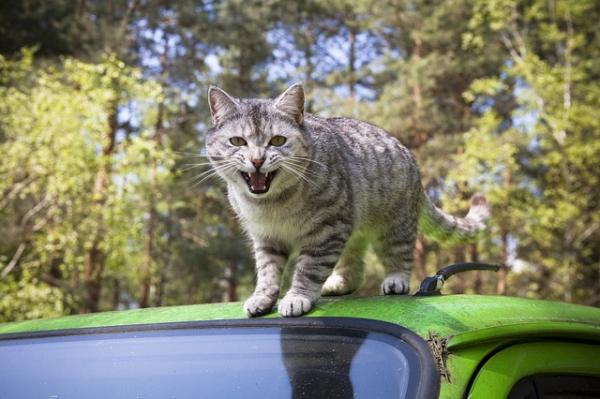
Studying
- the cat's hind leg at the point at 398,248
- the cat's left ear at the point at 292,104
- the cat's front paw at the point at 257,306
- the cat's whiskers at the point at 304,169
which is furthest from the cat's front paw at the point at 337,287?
the cat's front paw at the point at 257,306

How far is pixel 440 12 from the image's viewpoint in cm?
1992

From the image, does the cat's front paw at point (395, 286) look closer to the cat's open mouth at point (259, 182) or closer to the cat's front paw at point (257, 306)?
the cat's open mouth at point (259, 182)

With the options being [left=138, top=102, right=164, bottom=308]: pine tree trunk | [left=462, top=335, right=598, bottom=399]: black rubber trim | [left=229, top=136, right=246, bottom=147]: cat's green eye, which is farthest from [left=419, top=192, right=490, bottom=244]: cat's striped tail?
[left=138, top=102, right=164, bottom=308]: pine tree trunk

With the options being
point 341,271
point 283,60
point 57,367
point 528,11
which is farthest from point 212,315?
point 283,60

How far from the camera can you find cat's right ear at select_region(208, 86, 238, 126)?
338cm

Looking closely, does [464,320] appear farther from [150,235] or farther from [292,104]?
[150,235]

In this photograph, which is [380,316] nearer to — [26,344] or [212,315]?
[212,315]

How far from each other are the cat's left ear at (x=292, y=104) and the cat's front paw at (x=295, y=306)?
122 centimetres

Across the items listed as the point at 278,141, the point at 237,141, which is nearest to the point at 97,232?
the point at 237,141

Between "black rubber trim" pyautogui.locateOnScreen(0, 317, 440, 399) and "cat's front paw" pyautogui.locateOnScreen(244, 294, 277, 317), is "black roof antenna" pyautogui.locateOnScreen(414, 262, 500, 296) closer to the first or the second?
"black rubber trim" pyautogui.locateOnScreen(0, 317, 440, 399)

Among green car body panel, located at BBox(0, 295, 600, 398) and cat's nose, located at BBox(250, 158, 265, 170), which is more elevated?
cat's nose, located at BBox(250, 158, 265, 170)

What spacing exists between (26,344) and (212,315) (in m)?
0.65

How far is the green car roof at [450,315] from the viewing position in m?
1.63

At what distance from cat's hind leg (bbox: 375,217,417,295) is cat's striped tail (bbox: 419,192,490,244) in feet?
0.99
